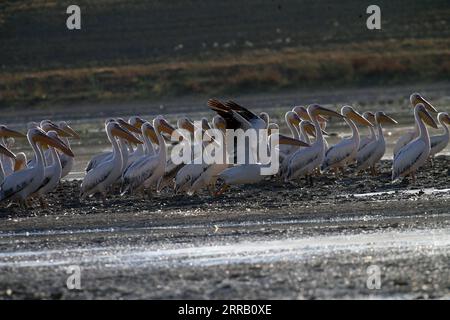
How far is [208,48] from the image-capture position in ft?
143

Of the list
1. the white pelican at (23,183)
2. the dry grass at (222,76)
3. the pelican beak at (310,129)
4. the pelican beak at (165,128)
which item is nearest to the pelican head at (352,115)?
the pelican beak at (310,129)

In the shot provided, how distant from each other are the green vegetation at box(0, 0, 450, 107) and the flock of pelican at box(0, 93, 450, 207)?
1821 centimetres

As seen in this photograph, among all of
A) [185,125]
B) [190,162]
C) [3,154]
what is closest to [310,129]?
[185,125]

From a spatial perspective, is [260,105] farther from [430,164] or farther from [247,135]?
[247,135]

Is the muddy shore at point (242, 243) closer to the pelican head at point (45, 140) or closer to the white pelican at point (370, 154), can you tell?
the pelican head at point (45, 140)

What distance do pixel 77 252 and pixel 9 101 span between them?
2601cm

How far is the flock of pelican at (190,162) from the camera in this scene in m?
16.2

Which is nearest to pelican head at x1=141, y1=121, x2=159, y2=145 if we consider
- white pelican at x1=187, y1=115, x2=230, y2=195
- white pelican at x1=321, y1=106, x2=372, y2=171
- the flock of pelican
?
the flock of pelican

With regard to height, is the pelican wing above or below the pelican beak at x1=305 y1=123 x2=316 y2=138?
below

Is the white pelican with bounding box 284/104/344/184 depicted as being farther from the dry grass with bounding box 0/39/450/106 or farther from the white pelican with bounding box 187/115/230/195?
the dry grass with bounding box 0/39/450/106

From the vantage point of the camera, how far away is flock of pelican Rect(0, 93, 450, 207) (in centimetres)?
1623

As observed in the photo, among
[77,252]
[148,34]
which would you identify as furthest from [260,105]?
[77,252]

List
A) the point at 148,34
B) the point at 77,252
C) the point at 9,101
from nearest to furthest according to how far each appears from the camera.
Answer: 1. the point at 77,252
2. the point at 9,101
3. the point at 148,34
